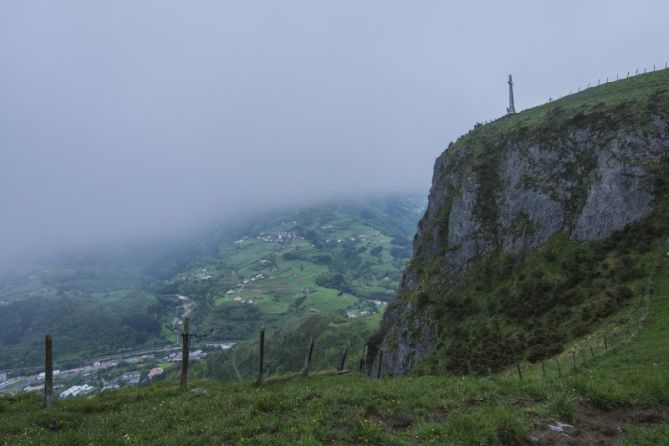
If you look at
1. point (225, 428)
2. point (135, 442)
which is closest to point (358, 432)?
point (225, 428)

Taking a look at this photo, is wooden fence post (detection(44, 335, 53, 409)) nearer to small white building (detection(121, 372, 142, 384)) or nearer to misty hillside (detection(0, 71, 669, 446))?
misty hillside (detection(0, 71, 669, 446))

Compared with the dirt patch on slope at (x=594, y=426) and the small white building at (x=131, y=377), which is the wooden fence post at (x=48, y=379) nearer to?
the dirt patch on slope at (x=594, y=426)

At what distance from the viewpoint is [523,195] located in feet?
231

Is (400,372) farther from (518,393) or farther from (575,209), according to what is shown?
(518,393)

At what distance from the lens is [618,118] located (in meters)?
64.1

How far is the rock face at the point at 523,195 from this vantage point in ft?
186

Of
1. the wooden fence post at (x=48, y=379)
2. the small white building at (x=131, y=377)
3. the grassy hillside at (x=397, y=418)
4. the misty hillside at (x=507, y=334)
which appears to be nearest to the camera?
the grassy hillside at (x=397, y=418)

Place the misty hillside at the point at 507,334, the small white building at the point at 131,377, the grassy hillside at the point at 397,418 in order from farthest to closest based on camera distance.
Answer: the small white building at the point at 131,377
the misty hillside at the point at 507,334
the grassy hillside at the point at 397,418

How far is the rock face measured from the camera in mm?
56625

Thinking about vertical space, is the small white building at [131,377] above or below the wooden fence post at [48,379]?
below

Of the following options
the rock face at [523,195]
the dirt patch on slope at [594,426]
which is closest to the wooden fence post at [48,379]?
the dirt patch on slope at [594,426]

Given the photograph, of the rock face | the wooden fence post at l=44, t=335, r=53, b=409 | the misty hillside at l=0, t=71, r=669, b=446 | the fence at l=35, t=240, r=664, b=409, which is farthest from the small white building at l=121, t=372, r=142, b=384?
the wooden fence post at l=44, t=335, r=53, b=409

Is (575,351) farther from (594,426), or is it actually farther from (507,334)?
(594,426)

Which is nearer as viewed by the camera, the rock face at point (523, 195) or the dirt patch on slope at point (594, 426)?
the dirt patch on slope at point (594, 426)
